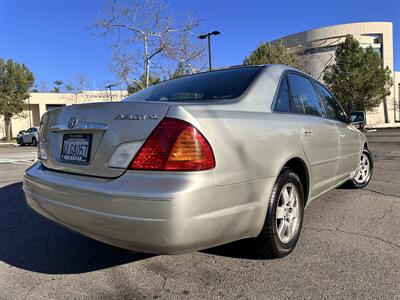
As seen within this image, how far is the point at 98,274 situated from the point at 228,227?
1.15 m

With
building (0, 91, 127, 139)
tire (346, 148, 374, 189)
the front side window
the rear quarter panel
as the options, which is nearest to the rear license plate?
the rear quarter panel

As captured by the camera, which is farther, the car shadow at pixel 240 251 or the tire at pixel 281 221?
the car shadow at pixel 240 251

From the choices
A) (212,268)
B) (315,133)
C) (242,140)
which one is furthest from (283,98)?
(212,268)

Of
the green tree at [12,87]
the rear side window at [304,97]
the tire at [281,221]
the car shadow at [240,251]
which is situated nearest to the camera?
the tire at [281,221]

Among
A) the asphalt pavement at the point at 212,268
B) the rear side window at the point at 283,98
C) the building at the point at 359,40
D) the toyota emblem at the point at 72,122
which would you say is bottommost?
the asphalt pavement at the point at 212,268

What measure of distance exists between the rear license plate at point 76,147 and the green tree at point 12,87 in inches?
1603

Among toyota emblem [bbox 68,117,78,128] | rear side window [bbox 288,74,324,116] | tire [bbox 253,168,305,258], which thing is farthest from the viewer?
→ rear side window [bbox 288,74,324,116]

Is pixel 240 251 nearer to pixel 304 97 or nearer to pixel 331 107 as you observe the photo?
pixel 304 97

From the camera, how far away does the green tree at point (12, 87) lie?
39.4m

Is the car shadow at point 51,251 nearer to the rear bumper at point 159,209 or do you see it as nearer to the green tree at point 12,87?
the rear bumper at point 159,209

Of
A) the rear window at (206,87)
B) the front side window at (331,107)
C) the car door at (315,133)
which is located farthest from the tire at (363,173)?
the rear window at (206,87)

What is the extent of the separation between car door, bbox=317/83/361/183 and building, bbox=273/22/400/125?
128ft

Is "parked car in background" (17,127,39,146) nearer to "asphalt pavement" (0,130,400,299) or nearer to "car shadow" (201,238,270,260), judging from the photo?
"asphalt pavement" (0,130,400,299)

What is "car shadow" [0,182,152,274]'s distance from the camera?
3225mm
